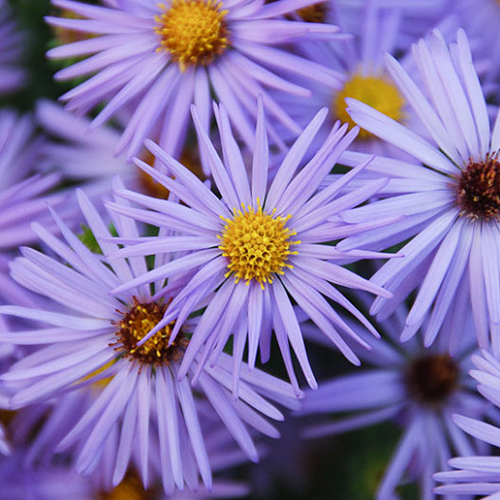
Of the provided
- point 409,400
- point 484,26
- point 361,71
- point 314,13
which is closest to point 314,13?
point 314,13

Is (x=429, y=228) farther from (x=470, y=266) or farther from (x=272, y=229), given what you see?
(x=272, y=229)

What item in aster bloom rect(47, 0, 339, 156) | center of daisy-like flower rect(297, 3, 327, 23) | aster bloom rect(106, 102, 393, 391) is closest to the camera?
aster bloom rect(106, 102, 393, 391)

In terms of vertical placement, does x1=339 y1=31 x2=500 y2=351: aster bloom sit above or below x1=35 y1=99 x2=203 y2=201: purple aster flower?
below

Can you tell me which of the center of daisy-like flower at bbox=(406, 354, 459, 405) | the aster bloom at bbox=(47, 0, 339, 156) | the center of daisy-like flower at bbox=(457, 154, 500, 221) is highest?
the aster bloom at bbox=(47, 0, 339, 156)

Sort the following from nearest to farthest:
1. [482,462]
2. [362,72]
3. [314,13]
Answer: [482,462]
[314,13]
[362,72]

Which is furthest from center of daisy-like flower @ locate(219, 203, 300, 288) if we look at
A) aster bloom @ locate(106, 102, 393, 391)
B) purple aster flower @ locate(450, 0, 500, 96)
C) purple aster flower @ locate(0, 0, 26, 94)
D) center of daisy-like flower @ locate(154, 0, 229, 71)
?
purple aster flower @ locate(0, 0, 26, 94)

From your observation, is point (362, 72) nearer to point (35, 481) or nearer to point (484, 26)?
point (484, 26)

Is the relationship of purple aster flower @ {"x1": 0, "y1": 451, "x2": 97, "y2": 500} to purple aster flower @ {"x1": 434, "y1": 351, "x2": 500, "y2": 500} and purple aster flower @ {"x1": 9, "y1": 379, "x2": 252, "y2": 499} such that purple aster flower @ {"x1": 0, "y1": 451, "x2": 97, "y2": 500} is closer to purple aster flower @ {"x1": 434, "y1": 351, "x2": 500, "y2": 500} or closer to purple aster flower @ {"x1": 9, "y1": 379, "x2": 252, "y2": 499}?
purple aster flower @ {"x1": 9, "y1": 379, "x2": 252, "y2": 499}
